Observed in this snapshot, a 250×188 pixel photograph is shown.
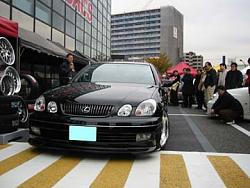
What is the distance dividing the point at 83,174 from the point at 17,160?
3.26 ft

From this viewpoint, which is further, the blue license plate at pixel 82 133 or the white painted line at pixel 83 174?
the blue license plate at pixel 82 133

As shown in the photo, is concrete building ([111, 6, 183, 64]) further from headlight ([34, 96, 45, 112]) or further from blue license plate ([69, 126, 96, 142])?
blue license plate ([69, 126, 96, 142])

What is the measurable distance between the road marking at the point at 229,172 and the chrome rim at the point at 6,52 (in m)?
3.54

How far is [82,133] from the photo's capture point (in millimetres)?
4031

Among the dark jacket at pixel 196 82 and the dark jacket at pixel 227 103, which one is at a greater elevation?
the dark jacket at pixel 196 82

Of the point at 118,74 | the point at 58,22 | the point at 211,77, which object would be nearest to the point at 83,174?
the point at 118,74

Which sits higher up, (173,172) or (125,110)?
(125,110)

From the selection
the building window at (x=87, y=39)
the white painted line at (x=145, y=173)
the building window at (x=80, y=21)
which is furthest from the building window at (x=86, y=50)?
the white painted line at (x=145, y=173)

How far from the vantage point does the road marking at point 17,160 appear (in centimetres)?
389

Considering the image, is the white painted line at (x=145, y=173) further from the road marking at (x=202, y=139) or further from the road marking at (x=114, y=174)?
the road marking at (x=202, y=139)

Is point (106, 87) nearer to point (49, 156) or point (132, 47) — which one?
point (49, 156)

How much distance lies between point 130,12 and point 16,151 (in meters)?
92.7

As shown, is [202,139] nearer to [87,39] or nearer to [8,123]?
[8,123]

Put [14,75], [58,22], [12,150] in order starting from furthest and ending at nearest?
[58,22] → [14,75] → [12,150]
